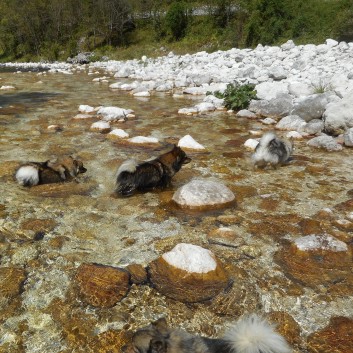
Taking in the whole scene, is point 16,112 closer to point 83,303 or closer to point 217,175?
point 217,175

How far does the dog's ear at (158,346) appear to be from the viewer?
1842mm

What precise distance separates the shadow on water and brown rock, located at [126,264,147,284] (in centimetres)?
877

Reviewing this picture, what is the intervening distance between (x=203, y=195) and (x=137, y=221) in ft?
2.64

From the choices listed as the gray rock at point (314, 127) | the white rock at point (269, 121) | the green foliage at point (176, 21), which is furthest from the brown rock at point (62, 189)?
the green foliage at point (176, 21)

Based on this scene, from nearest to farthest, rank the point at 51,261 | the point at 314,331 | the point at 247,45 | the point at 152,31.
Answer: the point at 314,331
the point at 51,261
the point at 247,45
the point at 152,31

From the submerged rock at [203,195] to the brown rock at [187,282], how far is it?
107cm

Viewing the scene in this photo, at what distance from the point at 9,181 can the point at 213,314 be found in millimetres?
3277

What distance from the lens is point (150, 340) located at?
194 centimetres

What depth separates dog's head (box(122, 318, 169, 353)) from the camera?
A: 6.15 ft

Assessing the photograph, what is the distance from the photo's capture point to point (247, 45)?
26.1m

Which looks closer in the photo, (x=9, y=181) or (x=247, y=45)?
(x=9, y=181)

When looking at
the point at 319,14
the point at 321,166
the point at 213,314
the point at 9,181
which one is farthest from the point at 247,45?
the point at 213,314

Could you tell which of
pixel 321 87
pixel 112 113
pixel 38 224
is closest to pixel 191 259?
pixel 38 224

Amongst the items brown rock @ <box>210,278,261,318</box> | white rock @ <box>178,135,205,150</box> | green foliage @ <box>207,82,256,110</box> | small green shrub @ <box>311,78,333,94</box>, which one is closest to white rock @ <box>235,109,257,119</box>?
green foliage @ <box>207,82,256,110</box>
